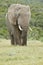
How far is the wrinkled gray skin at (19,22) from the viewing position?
56.7 ft

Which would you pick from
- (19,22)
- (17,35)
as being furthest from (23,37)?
(19,22)

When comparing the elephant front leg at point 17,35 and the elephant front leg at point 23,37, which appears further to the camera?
the elephant front leg at point 17,35

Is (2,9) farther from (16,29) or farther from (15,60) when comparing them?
(15,60)

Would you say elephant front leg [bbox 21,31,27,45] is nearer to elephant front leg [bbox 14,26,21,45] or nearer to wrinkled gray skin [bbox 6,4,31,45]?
wrinkled gray skin [bbox 6,4,31,45]

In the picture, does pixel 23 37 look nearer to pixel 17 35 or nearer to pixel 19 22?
pixel 17 35

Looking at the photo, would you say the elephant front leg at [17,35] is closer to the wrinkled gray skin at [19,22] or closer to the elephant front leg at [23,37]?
the wrinkled gray skin at [19,22]

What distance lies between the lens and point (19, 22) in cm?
1755

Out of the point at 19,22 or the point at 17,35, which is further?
the point at 17,35

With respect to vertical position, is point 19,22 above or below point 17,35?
above

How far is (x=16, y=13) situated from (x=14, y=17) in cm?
30

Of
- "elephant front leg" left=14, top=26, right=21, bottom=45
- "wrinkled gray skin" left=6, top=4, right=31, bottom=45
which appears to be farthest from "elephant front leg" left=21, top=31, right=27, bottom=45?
"elephant front leg" left=14, top=26, right=21, bottom=45

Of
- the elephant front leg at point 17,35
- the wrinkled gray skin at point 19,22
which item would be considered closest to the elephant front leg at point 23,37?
the wrinkled gray skin at point 19,22

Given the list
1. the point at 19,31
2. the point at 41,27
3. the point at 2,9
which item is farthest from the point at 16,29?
the point at 2,9

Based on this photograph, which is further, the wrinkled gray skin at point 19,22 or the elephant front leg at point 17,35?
the elephant front leg at point 17,35
